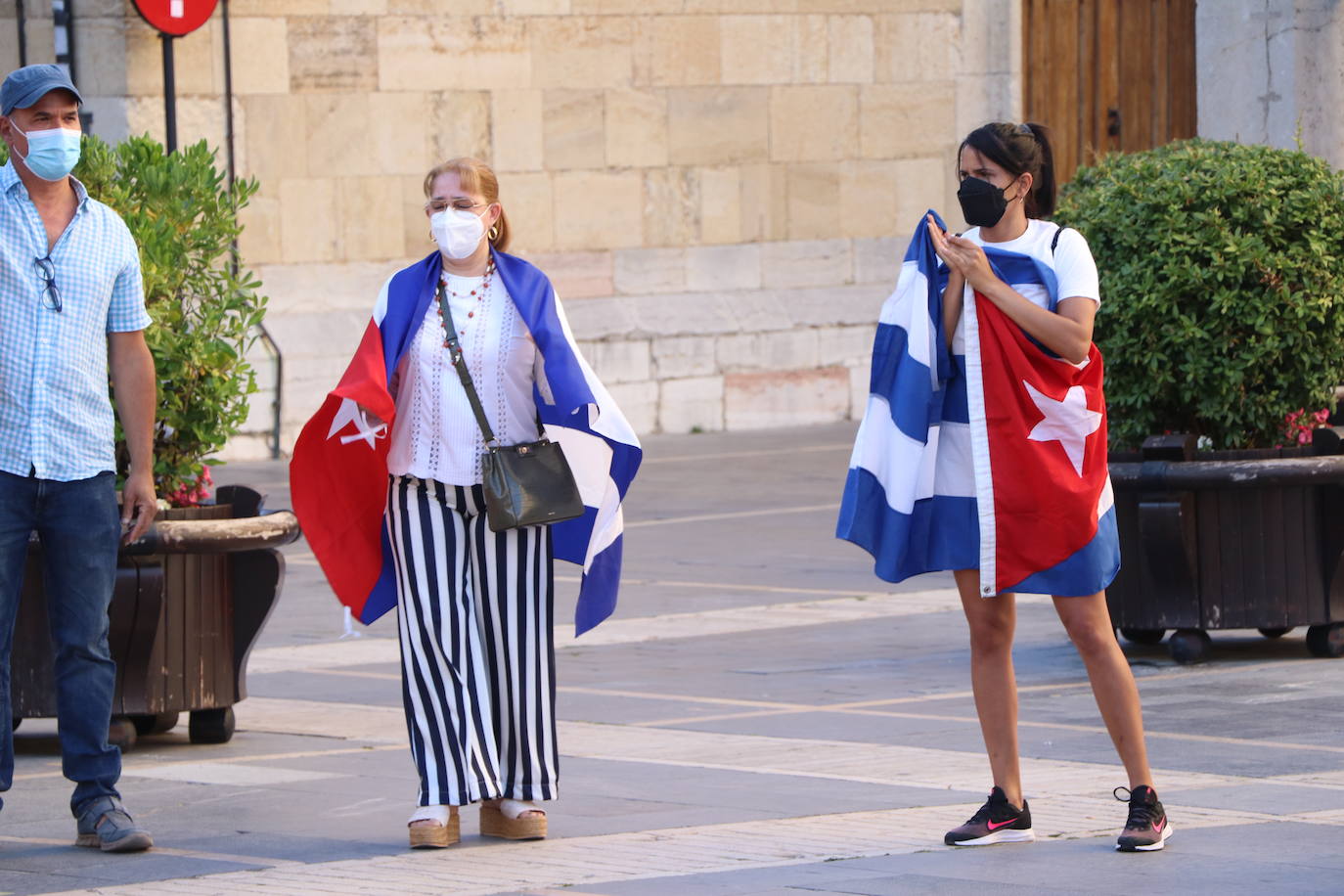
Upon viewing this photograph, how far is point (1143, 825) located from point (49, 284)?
2.91 meters

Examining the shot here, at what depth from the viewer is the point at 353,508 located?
6.25 meters

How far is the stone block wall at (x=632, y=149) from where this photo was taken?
17.1 metres

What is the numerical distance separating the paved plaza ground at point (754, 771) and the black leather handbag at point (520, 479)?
2.61 feet

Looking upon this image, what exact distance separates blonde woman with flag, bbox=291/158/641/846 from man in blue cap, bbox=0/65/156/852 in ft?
1.71

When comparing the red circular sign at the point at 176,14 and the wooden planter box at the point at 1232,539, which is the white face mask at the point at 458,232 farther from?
the red circular sign at the point at 176,14

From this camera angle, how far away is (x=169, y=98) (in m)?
16.3

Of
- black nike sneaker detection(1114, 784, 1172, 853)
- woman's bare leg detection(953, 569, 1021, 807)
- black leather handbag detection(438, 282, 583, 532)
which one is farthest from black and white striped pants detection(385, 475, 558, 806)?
black nike sneaker detection(1114, 784, 1172, 853)

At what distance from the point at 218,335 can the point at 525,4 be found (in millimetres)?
10747

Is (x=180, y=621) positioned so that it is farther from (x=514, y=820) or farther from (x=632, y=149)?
(x=632, y=149)

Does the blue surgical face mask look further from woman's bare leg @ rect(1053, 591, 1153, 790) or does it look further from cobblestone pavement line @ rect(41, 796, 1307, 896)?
woman's bare leg @ rect(1053, 591, 1153, 790)

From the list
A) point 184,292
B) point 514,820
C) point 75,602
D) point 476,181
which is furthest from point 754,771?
point 184,292

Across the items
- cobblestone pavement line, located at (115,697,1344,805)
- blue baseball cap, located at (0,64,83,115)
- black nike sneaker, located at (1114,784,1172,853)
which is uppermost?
blue baseball cap, located at (0,64,83,115)

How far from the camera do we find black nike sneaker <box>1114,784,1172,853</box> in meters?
5.53

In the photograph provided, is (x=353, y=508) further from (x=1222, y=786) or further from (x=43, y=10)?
(x=43, y=10)
